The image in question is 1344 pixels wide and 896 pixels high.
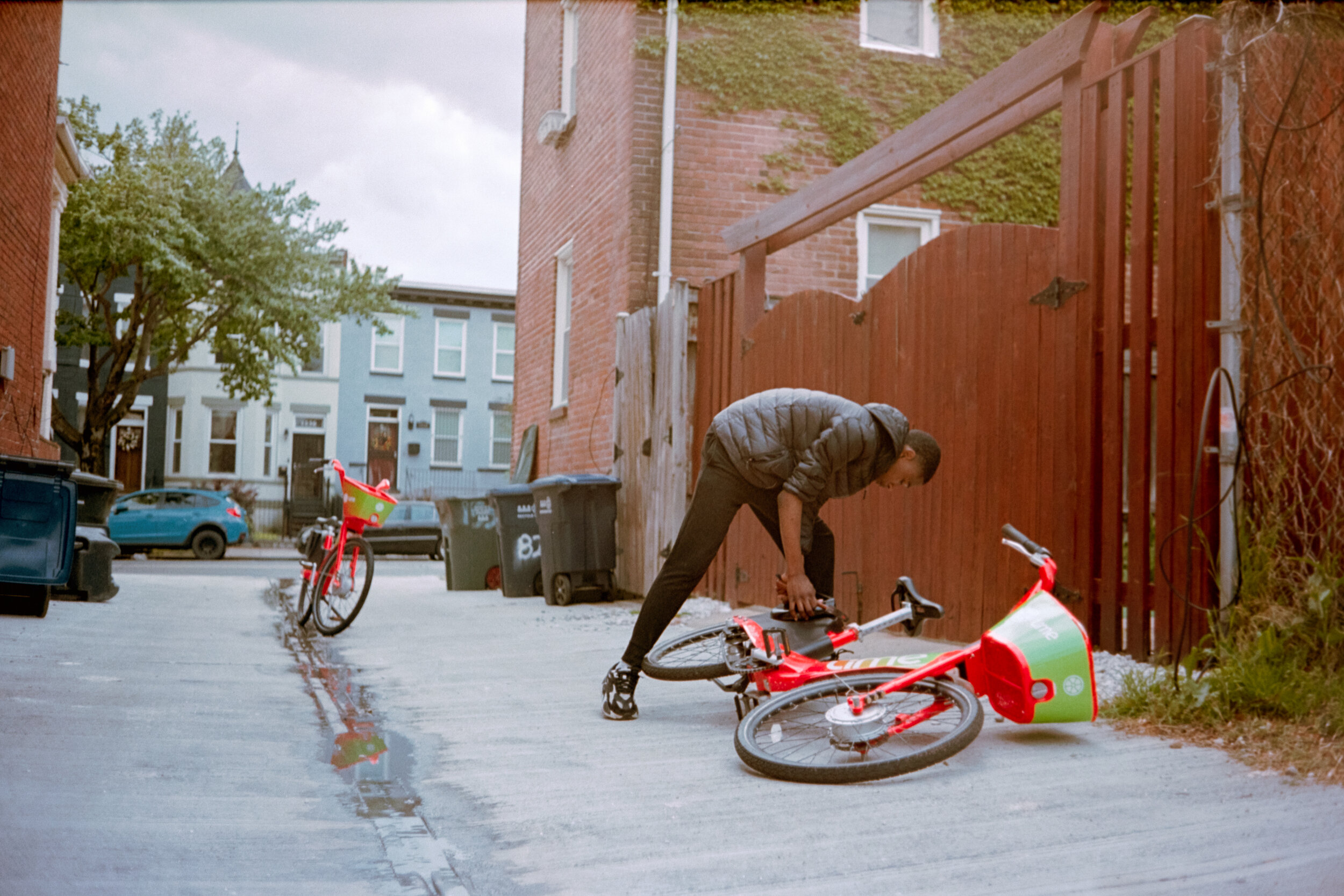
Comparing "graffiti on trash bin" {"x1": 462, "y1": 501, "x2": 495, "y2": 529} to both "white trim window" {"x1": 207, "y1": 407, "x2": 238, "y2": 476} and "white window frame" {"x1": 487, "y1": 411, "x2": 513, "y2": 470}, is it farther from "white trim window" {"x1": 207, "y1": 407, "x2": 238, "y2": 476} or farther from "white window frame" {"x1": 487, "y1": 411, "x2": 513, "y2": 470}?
"white window frame" {"x1": 487, "y1": 411, "x2": 513, "y2": 470}

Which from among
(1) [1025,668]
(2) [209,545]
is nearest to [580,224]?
(1) [1025,668]

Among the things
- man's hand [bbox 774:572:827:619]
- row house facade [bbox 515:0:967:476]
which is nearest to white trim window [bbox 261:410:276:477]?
row house facade [bbox 515:0:967:476]

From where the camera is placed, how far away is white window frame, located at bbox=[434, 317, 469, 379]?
36.5 metres

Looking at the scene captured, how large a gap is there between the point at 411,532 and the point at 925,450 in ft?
73.6

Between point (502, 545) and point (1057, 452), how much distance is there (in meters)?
6.60

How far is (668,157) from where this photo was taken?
11297mm

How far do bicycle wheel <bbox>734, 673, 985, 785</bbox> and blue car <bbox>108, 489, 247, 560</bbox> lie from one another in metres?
23.2

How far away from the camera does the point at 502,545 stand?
1091cm

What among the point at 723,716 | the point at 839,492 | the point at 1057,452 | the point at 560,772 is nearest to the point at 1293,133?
the point at 1057,452

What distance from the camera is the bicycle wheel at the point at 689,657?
481cm

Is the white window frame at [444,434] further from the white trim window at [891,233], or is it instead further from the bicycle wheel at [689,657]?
the bicycle wheel at [689,657]

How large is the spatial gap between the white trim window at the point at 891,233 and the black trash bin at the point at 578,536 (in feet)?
12.3

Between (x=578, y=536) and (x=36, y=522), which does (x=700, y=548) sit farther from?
(x=578, y=536)

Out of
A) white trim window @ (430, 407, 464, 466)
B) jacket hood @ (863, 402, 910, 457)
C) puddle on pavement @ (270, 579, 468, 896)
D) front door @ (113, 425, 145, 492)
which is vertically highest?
white trim window @ (430, 407, 464, 466)
